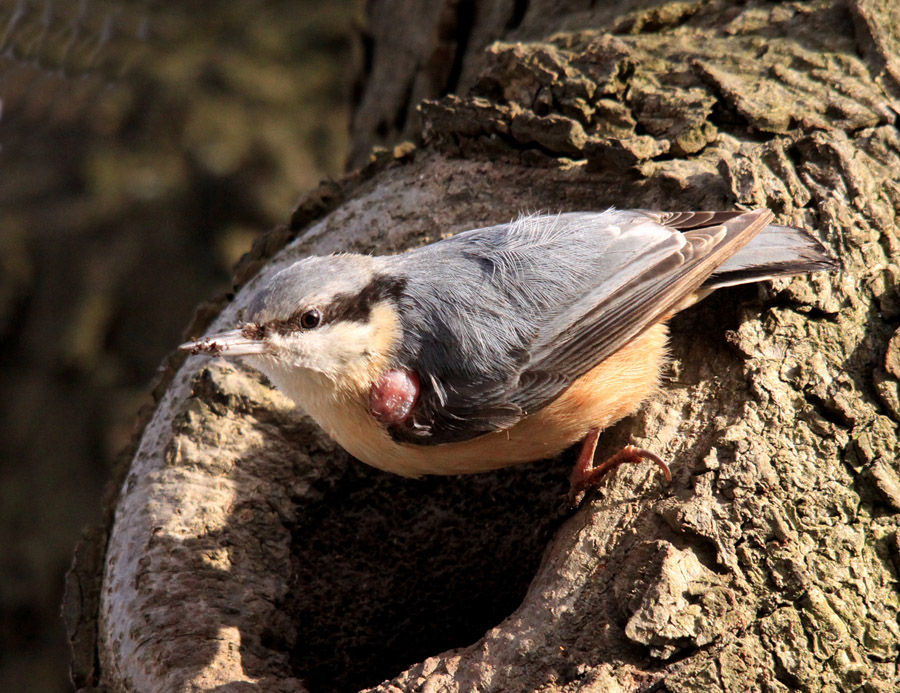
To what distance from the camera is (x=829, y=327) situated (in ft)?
7.40

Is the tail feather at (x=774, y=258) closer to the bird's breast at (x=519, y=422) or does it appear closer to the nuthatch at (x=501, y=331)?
the nuthatch at (x=501, y=331)

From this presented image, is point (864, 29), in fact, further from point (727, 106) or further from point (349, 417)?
point (349, 417)

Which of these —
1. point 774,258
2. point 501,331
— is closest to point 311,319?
point 501,331

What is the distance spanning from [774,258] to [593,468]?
2.43 feet

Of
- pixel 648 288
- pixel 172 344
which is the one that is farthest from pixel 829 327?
pixel 172 344

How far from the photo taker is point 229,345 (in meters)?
2.23

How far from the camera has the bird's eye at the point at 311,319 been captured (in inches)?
90.4

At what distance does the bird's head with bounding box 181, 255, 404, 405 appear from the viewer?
7.43 feet

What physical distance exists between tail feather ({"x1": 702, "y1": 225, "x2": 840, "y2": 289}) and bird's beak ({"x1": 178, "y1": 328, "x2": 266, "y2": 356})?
1254 mm

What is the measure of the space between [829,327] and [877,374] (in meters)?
0.17

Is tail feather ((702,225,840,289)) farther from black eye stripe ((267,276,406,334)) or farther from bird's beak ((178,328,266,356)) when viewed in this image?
bird's beak ((178,328,266,356))

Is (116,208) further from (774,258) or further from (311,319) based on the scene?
(774,258)

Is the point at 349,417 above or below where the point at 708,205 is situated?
below

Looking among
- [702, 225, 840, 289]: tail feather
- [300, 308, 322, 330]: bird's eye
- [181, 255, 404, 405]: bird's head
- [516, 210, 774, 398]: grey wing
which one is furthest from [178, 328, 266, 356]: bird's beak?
[702, 225, 840, 289]: tail feather
